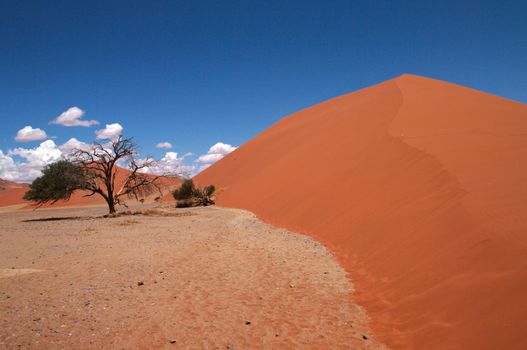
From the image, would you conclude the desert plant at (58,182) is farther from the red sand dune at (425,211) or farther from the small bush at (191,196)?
the red sand dune at (425,211)

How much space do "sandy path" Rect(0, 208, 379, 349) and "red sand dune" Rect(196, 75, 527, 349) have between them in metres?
0.76

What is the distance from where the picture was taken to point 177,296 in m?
6.26

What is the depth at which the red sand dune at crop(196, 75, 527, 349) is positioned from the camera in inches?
185

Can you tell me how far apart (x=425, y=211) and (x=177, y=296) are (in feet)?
19.3

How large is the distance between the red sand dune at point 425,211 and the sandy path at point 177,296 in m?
0.76

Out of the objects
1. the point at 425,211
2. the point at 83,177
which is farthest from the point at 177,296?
the point at 83,177

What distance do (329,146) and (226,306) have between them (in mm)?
16198

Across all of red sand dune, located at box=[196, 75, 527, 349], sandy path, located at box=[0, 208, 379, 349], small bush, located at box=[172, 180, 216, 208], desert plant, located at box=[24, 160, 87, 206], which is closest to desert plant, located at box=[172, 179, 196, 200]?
small bush, located at box=[172, 180, 216, 208]

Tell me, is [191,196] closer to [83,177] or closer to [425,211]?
[83,177]

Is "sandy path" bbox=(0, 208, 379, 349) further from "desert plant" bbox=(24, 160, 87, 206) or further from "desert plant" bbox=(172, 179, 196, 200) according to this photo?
"desert plant" bbox=(172, 179, 196, 200)

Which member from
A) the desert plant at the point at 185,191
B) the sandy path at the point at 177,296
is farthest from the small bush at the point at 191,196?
the sandy path at the point at 177,296

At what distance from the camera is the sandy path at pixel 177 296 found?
15.6ft

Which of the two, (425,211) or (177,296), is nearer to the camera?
(177,296)

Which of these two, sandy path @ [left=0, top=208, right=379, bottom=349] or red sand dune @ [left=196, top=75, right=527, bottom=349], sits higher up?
red sand dune @ [left=196, top=75, right=527, bottom=349]
